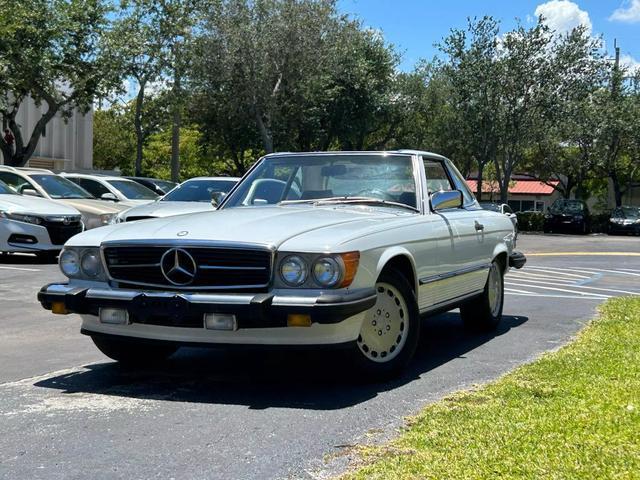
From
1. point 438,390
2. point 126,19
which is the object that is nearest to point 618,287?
point 438,390

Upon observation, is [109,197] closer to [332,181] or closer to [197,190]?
[197,190]

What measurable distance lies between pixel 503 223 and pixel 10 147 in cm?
2197

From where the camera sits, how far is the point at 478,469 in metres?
3.74

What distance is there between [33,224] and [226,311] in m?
9.88

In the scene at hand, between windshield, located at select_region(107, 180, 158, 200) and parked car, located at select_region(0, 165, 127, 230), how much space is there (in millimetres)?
787

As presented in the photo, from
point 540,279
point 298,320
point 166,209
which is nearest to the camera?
point 298,320

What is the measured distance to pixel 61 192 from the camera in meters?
16.7

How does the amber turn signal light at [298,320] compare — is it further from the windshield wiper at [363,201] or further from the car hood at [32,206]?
the car hood at [32,206]

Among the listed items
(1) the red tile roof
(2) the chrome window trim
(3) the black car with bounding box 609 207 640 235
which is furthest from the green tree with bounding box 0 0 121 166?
(1) the red tile roof

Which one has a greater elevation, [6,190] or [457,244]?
[6,190]

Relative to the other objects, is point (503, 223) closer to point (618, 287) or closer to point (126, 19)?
point (618, 287)

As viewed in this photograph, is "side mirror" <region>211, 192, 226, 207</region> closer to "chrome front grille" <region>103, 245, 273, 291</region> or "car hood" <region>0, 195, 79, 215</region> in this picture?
"chrome front grille" <region>103, 245, 273, 291</region>

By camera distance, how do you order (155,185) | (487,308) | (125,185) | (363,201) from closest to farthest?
(363,201) < (487,308) < (125,185) < (155,185)

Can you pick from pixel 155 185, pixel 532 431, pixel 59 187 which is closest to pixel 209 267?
pixel 532 431
